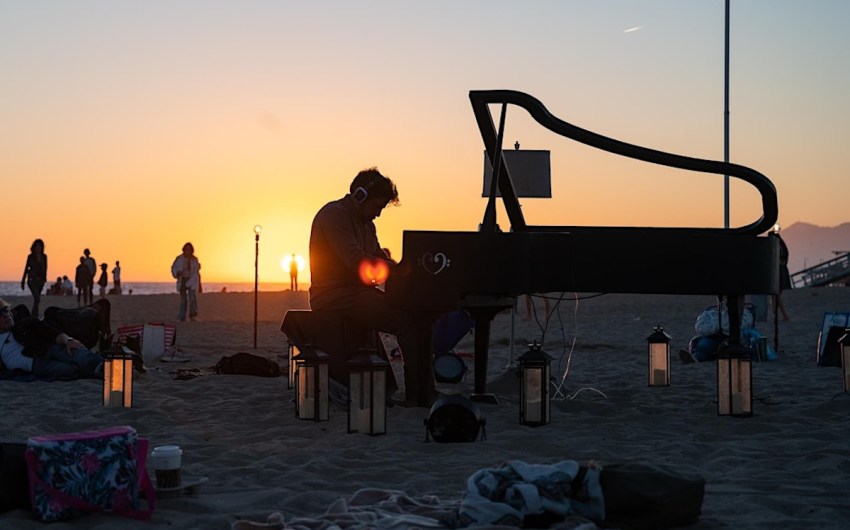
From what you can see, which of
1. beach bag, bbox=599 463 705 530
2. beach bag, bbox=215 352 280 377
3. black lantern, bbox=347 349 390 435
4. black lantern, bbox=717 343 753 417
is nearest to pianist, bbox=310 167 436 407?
black lantern, bbox=347 349 390 435

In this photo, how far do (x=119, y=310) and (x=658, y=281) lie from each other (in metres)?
20.4

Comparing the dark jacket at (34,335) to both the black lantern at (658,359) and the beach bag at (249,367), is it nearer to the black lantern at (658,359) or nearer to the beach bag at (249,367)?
the beach bag at (249,367)

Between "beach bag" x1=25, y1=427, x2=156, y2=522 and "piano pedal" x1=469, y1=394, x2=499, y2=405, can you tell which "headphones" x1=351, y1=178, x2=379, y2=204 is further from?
"beach bag" x1=25, y1=427, x2=156, y2=522

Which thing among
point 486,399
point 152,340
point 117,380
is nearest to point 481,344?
point 486,399

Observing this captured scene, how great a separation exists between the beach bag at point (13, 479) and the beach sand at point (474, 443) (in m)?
0.12

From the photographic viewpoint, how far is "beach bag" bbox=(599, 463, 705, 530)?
3.36 meters

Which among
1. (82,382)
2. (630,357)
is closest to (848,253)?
(630,357)

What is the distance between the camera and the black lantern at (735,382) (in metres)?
6.08

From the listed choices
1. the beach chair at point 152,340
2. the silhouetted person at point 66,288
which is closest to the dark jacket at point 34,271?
the beach chair at point 152,340

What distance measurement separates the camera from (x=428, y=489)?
4.01 metres

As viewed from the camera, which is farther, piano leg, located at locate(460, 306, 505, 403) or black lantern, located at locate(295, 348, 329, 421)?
piano leg, located at locate(460, 306, 505, 403)

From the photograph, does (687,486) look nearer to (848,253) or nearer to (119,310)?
(119,310)

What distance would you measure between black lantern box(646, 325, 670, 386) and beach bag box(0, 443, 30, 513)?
5.32 meters

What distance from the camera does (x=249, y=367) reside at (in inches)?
346
